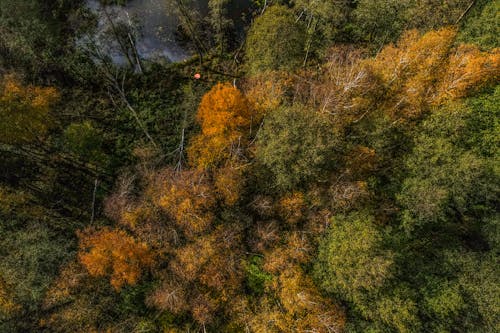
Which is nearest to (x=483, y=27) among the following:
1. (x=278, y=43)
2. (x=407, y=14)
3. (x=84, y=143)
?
(x=407, y=14)

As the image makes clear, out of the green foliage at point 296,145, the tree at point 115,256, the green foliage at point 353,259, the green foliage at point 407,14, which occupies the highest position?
the green foliage at point 407,14

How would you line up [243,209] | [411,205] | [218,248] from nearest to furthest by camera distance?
[411,205], [218,248], [243,209]

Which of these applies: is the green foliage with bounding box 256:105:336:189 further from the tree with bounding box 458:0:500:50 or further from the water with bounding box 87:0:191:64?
the water with bounding box 87:0:191:64

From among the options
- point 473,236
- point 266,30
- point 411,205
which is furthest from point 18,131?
point 473,236

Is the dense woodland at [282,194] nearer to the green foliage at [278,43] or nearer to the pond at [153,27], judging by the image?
the green foliage at [278,43]

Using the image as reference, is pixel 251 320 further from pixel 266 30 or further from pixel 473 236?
pixel 266 30

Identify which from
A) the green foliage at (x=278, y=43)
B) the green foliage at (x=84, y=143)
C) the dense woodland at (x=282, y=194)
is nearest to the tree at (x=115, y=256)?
the dense woodland at (x=282, y=194)

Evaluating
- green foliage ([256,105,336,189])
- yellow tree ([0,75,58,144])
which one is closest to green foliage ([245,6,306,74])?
green foliage ([256,105,336,189])
